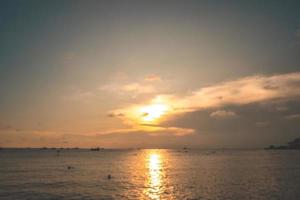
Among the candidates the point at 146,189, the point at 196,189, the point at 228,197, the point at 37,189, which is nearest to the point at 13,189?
the point at 37,189

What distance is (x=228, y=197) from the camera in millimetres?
48344

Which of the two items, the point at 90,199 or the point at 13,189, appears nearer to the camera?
the point at 90,199

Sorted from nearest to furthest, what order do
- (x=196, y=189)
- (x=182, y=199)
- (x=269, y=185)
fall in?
(x=182, y=199), (x=196, y=189), (x=269, y=185)

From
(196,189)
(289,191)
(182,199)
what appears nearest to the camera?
(182,199)

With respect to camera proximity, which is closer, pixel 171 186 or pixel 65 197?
pixel 65 197

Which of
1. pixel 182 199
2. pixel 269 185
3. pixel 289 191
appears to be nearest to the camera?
pixel 182 199

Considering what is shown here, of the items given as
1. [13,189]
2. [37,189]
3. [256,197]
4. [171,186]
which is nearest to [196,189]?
[171,186]

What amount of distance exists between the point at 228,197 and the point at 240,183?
53.8ft

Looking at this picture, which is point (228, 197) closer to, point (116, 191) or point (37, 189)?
point (116, 191)

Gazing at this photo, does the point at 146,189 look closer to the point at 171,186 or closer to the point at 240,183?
the point at 171,186

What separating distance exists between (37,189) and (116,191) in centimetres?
1446

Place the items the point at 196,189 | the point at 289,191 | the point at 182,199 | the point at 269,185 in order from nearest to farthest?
the point at 182,199
the point at 289,191
the point at 196,189
the point at 269,185

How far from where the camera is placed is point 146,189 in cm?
5797

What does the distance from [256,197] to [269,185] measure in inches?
553
